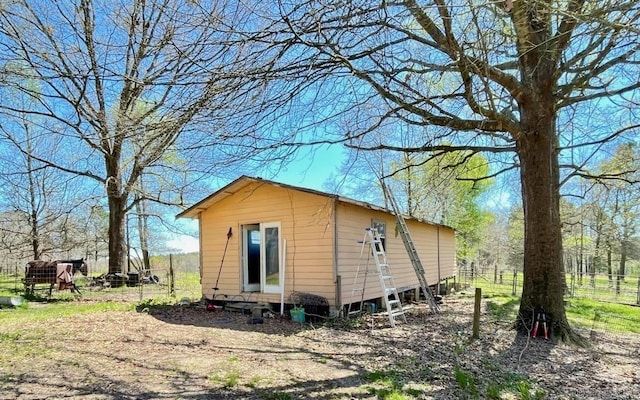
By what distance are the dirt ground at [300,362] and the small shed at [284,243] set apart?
4.43 feet

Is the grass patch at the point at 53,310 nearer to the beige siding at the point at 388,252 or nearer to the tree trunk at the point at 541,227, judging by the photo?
the beige siding at the point at 388,252

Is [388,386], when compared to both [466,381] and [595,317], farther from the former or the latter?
[595,317]

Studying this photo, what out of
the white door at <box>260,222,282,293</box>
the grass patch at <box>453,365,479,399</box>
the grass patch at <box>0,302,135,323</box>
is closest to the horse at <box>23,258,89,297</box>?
the grass patch at <box>0,302,135,323</box>

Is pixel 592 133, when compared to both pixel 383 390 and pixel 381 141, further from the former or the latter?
pixel 383 390

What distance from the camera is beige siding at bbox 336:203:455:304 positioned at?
29.9 feet

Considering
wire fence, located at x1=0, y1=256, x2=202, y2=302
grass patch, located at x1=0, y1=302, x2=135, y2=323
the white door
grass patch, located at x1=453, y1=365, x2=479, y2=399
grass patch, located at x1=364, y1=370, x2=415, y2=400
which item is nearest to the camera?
grass patch, located at x1=364, y1=370, x2=415, y2=400

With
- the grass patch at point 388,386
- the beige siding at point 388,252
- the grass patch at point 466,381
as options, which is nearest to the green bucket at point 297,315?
the beige siding at point 388,252

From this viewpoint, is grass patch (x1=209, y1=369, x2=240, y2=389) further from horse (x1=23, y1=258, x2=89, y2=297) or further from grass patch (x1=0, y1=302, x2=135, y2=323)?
horse (x1=23, y1=258, x2=89, y2=297)

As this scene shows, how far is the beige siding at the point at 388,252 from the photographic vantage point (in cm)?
912

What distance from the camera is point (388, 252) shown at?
37.9 ft

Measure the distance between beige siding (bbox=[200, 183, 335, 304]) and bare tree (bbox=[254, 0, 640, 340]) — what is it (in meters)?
2.84

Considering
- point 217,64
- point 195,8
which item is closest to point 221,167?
point 217,64

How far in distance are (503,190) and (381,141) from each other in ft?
18.1

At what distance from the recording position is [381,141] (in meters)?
7.80
